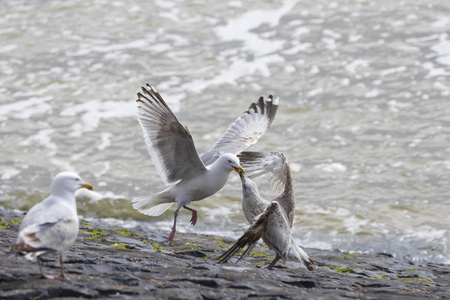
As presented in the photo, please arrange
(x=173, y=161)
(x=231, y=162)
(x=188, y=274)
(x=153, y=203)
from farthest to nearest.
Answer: (x=153, y=203) < (x=173, y=161) < (x=231, y=162) < (x=188, y=274)

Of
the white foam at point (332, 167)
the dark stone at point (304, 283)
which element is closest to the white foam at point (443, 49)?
the white foam at point (332, 167)

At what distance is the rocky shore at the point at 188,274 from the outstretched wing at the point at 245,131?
133 cm

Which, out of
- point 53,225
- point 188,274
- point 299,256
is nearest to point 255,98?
point 299,256

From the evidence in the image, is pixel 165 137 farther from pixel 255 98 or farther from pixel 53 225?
pixel 255 98

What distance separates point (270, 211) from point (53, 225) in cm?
203

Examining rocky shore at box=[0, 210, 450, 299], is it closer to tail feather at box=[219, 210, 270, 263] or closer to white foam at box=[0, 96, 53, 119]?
tail feather at box=[219, 210, 270, 263]

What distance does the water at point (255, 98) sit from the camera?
37.6 ft

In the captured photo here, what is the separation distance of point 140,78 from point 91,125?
3.13 metres

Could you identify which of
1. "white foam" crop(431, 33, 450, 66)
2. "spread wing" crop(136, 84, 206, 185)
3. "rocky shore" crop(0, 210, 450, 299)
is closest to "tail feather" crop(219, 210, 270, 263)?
"rocky shore" crop(0, 210, 450, 299)

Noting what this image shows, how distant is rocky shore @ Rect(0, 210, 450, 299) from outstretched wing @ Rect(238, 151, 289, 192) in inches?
35.2

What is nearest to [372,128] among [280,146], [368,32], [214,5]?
[280,146]

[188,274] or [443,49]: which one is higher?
[188,274]

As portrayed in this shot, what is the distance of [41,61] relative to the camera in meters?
19.8

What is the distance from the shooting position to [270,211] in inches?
240
